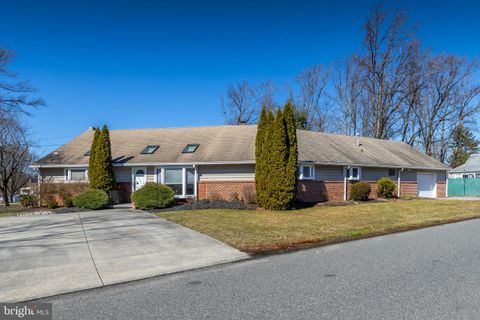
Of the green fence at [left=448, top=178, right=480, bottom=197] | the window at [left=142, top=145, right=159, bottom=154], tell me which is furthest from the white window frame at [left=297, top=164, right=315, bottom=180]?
the green fence at [left=448, top=178, right=480, bottom=197]

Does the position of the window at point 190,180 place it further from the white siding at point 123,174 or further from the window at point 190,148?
the white siding at point 123,174

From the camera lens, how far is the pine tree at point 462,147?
52.0m

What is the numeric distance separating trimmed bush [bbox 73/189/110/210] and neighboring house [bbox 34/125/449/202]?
3.50 meters

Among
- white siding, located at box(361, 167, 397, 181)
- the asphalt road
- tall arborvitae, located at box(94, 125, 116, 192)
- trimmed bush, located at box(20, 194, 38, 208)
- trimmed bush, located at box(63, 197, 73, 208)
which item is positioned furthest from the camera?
white siding, located at box(361, 167, 397, 181)

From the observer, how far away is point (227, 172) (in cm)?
2119

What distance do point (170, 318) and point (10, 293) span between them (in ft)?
8.72

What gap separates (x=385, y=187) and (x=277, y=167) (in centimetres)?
930

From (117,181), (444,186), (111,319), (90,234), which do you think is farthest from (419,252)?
(444,186)

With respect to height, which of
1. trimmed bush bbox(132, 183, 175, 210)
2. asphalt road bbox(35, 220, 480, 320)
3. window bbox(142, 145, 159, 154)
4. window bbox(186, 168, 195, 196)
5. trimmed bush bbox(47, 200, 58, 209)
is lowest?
trimmed bush bbox(47, 200, 58, 209)

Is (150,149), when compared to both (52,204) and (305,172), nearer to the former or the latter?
(52,204)

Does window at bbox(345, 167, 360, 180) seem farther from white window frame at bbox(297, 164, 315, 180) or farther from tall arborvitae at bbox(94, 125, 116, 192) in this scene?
tall arborvitae at bbox(94, 125, 116, 192)

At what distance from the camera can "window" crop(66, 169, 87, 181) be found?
22.7 meters

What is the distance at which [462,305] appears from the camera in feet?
15.6

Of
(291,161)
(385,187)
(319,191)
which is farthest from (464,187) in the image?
(291,161)
